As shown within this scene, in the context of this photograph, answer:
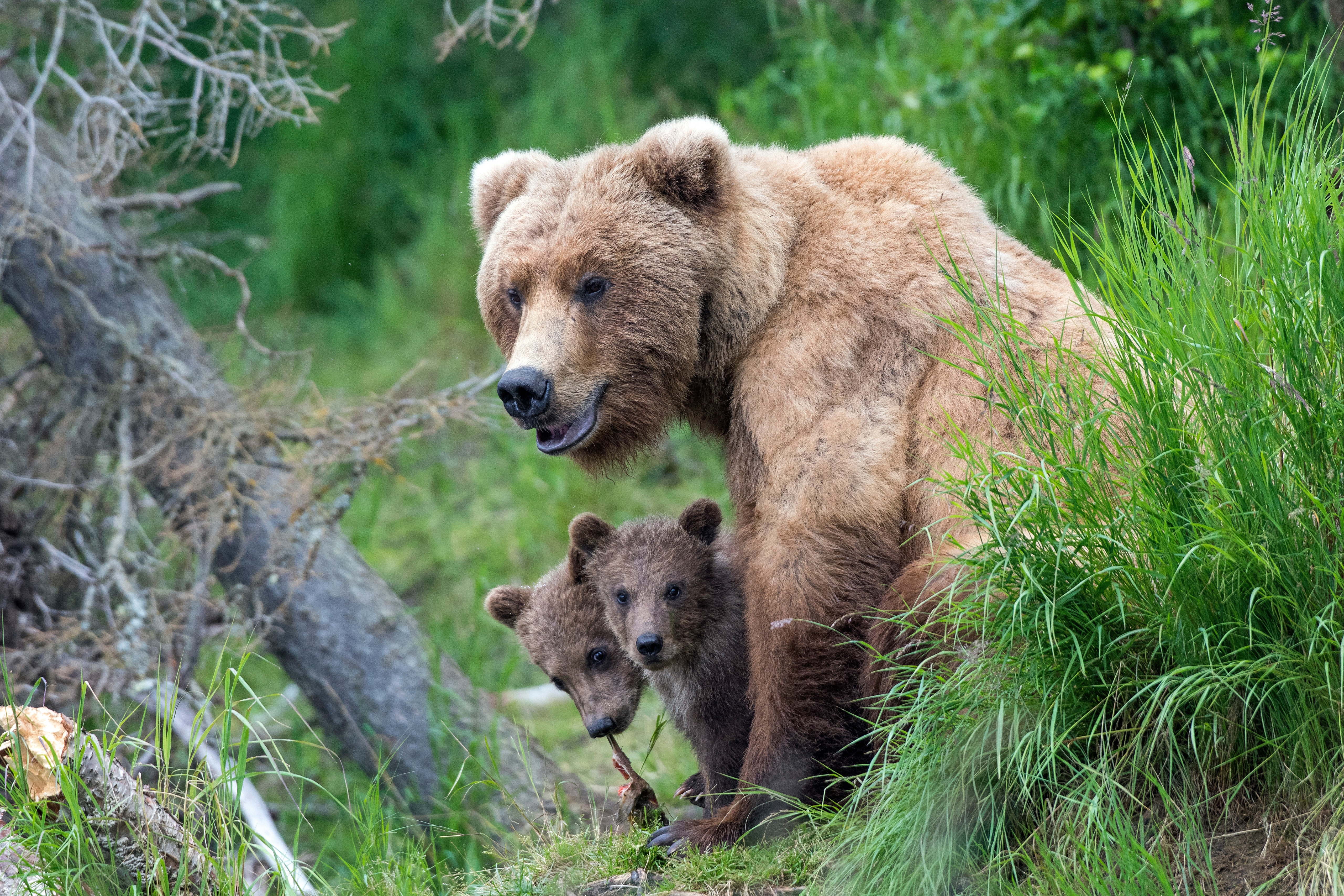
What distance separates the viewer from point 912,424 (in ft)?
10.8

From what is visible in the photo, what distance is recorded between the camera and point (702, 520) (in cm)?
410

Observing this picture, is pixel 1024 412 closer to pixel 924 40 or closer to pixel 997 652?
pixel 997 652

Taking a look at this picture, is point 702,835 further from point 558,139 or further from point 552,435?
point 558,139

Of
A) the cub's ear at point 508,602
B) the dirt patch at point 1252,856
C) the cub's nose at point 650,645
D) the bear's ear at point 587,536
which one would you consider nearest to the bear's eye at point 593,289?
the bear's ear at point 587,536

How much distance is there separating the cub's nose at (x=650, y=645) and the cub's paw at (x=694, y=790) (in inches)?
20.3

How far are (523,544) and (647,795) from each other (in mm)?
3749

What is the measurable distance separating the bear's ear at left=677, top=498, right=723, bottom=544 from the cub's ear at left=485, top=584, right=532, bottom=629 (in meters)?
0.66

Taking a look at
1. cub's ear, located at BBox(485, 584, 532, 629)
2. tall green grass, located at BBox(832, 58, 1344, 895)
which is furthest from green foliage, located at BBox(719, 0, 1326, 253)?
cub's ear, located at BBox(485, 584, 532, 629)

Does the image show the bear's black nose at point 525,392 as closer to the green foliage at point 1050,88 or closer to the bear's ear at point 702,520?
the bear's ear at point 702,520

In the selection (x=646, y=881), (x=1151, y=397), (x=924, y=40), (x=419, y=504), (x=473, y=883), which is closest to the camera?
(x=1151, y=397)

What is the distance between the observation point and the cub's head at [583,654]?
4004mm

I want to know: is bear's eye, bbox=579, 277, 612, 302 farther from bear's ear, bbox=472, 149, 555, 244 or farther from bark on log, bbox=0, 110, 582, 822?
bark on log, bbox=0, 110, 582, 822

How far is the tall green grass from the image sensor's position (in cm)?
249

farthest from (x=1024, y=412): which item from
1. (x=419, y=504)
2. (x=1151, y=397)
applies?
(x=419, y=504)
